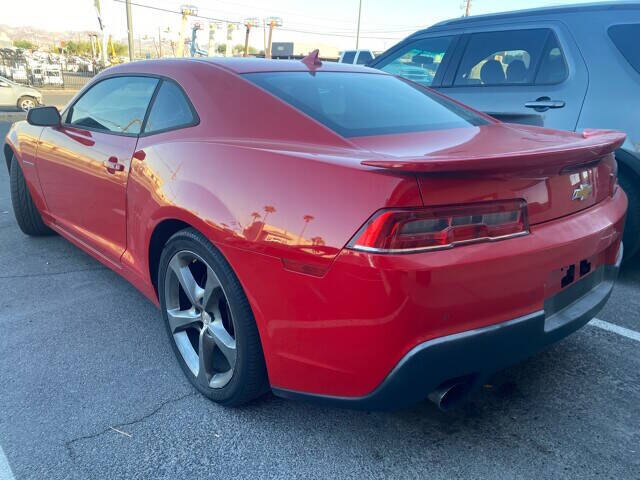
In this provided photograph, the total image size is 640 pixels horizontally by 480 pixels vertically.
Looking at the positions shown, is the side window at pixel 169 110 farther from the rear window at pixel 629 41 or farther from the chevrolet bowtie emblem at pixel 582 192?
the rear window at pixel 629 41

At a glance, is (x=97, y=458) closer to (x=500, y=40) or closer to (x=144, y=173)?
(x=144, y=173)

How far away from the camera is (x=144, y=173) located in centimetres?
249

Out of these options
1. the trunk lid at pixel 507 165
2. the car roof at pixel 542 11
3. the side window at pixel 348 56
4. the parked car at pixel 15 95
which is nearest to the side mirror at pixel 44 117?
the trunk lid at pixel 507 165

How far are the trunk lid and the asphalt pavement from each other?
891 mm

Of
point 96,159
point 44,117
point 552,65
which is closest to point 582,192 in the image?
point 552,65

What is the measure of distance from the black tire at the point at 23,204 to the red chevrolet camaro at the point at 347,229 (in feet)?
5.79

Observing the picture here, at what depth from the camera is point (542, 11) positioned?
13.3 feet

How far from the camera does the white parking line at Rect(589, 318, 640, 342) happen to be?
2.93 meters

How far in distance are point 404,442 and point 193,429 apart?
0.85 m

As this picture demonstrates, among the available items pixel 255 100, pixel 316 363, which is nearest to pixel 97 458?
pixel 316 363

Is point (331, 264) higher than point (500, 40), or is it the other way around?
point (500, 40)

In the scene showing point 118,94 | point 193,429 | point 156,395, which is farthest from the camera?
point 118,94

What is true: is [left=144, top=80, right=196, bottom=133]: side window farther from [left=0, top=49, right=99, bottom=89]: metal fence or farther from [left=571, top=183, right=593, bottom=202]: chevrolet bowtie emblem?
[left=0, top=49, right=99, bottom=89]: metal fence

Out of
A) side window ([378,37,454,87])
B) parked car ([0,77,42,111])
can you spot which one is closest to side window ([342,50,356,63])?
parked car ([0,77,42,111])
